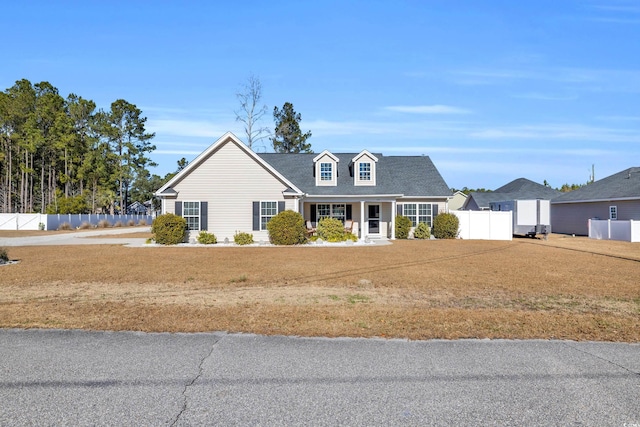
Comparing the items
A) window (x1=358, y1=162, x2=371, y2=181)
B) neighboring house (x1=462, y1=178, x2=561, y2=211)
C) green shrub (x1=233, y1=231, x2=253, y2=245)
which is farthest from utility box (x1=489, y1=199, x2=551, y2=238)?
green shrub (x1=233, y1=231, x2=253, y2=245)

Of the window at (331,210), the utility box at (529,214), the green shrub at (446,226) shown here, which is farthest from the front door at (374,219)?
the utility box at (529,214)

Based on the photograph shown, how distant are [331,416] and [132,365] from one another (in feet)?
7.94

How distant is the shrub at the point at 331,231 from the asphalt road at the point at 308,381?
58.8 feet

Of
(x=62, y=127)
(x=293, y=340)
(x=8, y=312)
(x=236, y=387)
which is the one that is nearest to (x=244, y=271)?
(x=8, y=312)

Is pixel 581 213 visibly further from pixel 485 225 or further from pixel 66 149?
pixel 66 149

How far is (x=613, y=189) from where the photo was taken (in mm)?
32156

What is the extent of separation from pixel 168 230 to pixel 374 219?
12.3m

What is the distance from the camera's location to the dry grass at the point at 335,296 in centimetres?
656

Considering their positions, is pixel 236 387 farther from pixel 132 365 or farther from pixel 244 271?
pixel 244 271

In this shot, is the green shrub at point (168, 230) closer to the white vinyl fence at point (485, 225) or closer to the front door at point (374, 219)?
the front door at point (374, 219)

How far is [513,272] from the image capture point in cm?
1289

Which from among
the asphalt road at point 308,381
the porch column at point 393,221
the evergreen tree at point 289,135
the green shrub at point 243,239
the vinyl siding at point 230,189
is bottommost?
the asphalt road at point 308,381

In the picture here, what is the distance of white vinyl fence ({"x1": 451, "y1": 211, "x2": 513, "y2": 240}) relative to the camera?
1099 inches

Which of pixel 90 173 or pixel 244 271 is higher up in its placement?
pixel 90 173
